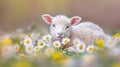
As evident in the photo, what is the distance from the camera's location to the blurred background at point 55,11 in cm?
706

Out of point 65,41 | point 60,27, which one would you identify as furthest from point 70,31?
point 65,41

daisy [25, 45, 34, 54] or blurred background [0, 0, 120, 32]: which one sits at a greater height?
blurred background [0, 0, 120, 32]

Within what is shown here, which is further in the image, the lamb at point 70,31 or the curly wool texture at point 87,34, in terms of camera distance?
the curly wool texture at point 87,34

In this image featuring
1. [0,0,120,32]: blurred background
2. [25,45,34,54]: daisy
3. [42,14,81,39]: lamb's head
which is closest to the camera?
[25,45,34,54]: daisy

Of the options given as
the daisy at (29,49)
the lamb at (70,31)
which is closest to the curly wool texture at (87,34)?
the lamb at (70,31)

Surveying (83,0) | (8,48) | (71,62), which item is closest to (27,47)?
(8,48)

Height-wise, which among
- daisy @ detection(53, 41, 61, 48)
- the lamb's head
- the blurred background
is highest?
the blurred background

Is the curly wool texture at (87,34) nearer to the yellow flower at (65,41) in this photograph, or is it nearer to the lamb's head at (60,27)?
the lamb's head at (60,27)

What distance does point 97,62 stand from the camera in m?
1.64

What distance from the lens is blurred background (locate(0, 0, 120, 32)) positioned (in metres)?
7.06

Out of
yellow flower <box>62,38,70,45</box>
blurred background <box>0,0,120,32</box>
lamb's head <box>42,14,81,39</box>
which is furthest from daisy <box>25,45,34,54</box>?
blurred background <box>0,0,120,32</box>

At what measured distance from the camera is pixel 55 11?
24.5 feet

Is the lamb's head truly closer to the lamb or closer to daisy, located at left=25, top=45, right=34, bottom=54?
the lamb

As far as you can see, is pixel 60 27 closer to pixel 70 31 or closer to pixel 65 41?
pixel 70 31
